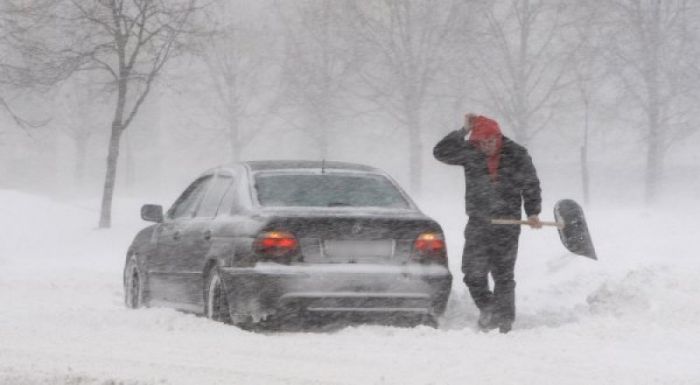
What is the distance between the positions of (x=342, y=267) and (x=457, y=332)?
874 millimetres

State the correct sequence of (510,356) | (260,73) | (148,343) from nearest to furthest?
(510,356)
(148,343)
(260,73)

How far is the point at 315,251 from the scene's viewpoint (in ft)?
23.8

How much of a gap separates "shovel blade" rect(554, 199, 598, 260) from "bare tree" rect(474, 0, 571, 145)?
23172mm

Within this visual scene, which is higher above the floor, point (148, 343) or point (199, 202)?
point (199, 202)

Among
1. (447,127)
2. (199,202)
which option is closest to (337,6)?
(447,127)

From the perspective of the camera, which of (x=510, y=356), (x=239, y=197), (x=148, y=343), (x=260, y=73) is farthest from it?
(x=260, y=73)

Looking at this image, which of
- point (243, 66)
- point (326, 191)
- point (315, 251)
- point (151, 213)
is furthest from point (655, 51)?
point (315, 251)

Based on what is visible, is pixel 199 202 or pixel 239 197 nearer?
pixel 239 197

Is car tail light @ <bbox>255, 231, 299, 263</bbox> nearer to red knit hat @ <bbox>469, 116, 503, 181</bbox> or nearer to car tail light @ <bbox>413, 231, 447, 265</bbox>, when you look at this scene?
car tail light @ <bbox>413, 231, 447, 265</bbox>

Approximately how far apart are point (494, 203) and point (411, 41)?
27.6 metres

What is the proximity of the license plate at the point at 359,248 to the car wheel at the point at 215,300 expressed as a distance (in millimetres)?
819

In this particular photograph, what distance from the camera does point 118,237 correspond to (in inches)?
872

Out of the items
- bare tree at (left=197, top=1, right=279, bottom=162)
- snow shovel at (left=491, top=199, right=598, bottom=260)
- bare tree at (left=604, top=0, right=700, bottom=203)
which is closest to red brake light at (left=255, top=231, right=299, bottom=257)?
snow shovel at (left=491, top=199, right=598, bottom=260)

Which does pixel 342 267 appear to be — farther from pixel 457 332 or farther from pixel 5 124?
pixel 5 124
